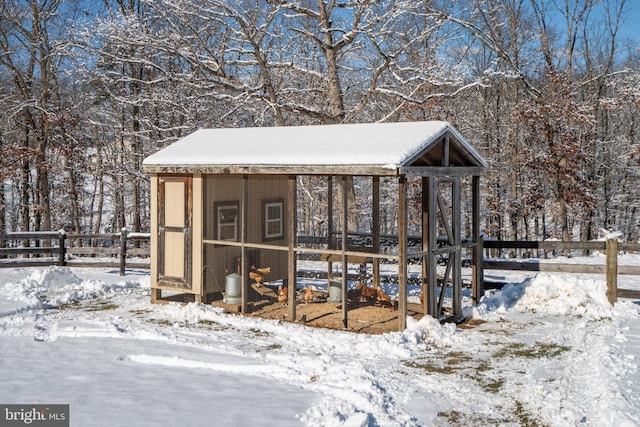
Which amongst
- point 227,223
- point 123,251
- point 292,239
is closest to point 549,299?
point 292,239

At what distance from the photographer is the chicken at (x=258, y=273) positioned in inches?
463

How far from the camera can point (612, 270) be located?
425 inches

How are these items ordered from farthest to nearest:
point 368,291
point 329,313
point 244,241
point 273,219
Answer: point 273,219 < point 368,291 < point 329,313 < point 244,241

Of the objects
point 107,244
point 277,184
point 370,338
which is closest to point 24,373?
point 370,338

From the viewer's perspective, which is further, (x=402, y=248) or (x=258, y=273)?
(x=258, y=273)

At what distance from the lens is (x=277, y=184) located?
13.0 meters

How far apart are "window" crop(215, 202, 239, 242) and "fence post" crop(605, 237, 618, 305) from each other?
7.06 metres

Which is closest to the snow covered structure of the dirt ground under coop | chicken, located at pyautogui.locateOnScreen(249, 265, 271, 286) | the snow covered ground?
chicken, located at pyautogui.locateOnScreen(249, 265, 271, 286)

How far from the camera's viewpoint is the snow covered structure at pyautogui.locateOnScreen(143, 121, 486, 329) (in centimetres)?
932

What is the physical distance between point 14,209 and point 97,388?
31794 millimetres

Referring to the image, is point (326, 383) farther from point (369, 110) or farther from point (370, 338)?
point (369, 110)

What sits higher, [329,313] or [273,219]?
[273,219]

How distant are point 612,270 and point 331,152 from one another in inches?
220

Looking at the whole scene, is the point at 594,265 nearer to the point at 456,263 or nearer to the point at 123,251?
the point at 456,263
